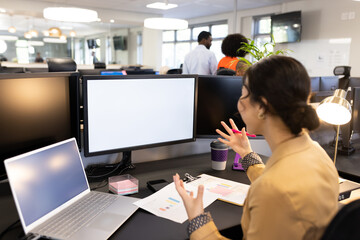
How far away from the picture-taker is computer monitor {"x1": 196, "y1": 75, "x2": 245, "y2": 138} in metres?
1.62

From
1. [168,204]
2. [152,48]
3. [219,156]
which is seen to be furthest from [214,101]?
[152,48]

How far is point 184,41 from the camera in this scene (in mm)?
10523

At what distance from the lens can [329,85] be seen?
A: 3371 millimetres

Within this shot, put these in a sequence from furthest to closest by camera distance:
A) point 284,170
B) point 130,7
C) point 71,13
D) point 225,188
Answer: point 130,7, point 71,13, point 225,188, point 284,170

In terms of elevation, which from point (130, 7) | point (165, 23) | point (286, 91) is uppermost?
point (130, 7)

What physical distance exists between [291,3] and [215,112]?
6.38 meters

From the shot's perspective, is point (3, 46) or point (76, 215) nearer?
point (76, 215)

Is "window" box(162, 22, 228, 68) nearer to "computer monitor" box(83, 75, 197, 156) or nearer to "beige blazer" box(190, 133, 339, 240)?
"computer monitor" box(83, 75, 197, 156)

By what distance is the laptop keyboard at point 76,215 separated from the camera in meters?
0.92

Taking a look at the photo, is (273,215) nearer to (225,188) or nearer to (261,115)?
(261,115)

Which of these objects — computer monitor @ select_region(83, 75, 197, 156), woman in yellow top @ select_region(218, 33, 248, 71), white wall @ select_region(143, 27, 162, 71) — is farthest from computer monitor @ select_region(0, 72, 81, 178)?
white wall @ select_region(143, 27, 162, 71)

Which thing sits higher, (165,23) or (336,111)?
(165,23)

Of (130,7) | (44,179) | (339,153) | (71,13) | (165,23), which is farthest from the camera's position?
(130,7)

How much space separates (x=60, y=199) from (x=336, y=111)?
114cm
